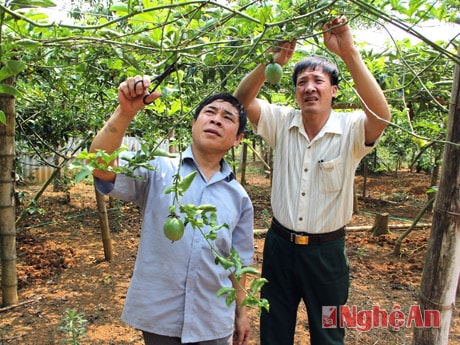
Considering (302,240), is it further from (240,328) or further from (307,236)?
(240,328)

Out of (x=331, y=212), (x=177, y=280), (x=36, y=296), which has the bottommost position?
(x=36, y=296)

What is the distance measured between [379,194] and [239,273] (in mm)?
10999

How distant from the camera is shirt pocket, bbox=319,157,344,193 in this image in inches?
70.2

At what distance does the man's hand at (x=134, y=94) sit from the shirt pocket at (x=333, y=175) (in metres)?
0.98

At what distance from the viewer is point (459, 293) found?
3.76m

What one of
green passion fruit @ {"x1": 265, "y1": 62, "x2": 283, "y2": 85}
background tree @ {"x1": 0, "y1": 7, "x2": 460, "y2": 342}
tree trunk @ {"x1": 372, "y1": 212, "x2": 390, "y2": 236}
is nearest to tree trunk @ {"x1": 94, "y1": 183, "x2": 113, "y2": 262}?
background tree @ {"x1": 0, "y1": 7, "x2": 460, "y2": 342}

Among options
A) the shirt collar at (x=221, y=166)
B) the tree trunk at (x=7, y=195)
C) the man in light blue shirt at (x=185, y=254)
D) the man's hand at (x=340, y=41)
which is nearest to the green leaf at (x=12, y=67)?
the man in light blue shirt at (x=185, y=254)

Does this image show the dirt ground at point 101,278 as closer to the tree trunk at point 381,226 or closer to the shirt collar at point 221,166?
the tree trunk at point 381,226

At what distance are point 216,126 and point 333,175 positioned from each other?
0.67 m

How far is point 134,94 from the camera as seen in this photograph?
3.57ft

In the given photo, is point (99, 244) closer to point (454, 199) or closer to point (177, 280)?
→ point (177, 280)

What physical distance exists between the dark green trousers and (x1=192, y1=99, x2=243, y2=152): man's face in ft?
2.21

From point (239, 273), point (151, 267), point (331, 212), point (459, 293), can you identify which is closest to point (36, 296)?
point (151, 267)

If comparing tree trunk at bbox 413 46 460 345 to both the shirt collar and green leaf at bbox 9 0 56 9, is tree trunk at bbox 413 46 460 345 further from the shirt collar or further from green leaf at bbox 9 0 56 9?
green leaf at bbox 9 0 56 9
